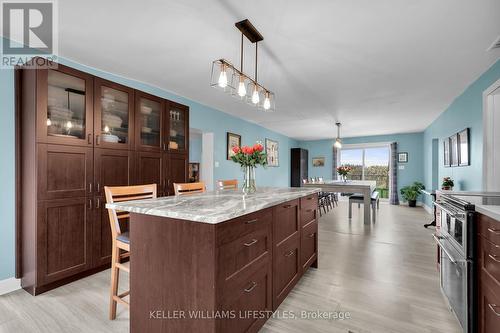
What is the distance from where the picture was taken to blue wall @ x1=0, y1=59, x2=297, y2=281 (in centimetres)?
216

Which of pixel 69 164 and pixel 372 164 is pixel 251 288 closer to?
pixel 69 164

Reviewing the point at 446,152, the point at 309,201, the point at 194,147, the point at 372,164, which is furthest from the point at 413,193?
the point at 194,147

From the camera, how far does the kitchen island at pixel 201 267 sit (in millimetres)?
1129

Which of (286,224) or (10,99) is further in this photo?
(10,99)

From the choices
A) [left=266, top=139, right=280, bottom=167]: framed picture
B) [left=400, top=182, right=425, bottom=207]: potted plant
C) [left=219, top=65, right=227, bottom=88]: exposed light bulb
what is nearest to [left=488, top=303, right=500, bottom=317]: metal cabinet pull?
[left=219, top=65, right=227, bottom=88]: exposed light bulb

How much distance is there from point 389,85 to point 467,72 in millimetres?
865

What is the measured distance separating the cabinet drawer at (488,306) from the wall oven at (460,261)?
5 centimetres

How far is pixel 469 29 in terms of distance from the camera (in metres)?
2.05

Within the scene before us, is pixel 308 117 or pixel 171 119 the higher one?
pixel 308 117

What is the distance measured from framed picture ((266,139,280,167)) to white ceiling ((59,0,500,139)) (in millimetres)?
3175

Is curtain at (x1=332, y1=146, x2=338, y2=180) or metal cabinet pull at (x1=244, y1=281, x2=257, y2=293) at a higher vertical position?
curtain at (x1=332, y1=146, x2=338, y2=180)

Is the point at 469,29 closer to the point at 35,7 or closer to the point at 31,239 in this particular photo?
the point at 35,7

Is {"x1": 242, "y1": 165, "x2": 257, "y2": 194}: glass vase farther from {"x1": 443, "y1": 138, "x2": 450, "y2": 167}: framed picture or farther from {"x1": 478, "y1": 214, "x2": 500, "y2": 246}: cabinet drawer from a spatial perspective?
{"x1": 443, "y1": 138, "x2": 450, "y2": 167}: framed picture

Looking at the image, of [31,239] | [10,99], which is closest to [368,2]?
[10,99]
